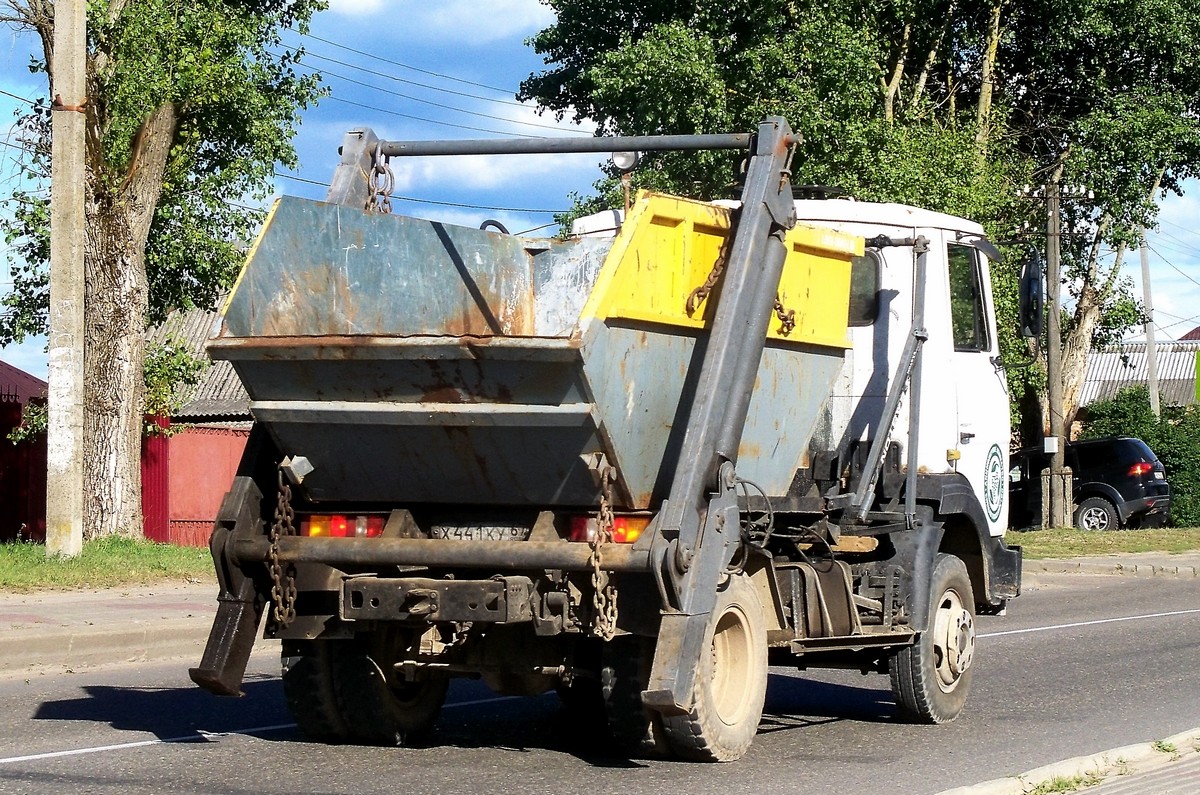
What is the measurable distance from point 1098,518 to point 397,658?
989 inches

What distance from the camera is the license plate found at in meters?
7.02

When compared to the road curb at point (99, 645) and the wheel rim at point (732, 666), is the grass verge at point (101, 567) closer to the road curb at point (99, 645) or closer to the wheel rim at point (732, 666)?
the road curb at point (99, 645)

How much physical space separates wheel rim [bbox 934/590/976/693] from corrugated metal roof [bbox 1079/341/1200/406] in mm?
50574

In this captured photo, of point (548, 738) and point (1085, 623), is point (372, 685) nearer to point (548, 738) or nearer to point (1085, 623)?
point (548, 738)

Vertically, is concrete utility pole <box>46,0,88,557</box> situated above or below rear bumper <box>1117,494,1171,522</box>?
above

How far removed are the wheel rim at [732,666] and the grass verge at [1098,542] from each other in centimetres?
1617

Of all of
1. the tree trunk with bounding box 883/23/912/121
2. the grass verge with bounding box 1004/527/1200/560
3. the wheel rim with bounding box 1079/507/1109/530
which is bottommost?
the grass verge with bounding box 1004/527/1200/560

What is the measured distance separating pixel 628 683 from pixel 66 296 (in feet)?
35.6

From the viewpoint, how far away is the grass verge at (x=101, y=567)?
15.0m

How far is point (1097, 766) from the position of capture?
21.7 ft

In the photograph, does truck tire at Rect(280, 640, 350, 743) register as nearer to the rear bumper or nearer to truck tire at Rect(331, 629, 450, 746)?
truck tire at Rect(331, 629, 450, 746)

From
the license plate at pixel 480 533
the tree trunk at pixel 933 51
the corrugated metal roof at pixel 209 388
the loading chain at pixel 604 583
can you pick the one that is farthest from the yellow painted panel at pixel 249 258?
the corrugated metal roof at pixel 209 388

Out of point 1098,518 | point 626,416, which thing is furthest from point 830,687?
point 1098,518

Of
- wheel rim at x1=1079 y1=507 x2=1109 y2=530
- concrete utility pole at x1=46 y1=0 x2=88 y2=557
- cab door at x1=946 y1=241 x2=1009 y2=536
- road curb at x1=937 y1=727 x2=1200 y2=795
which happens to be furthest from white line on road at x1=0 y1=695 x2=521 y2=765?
wheel rim at x1=1079 y1=507 x2=1109 y2=530
